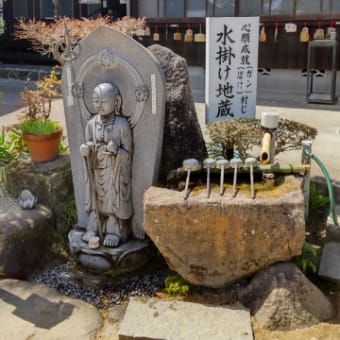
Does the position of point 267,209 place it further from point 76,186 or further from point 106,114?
point 76,186

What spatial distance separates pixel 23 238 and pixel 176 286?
4.81 feet

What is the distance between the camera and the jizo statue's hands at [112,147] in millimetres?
4113

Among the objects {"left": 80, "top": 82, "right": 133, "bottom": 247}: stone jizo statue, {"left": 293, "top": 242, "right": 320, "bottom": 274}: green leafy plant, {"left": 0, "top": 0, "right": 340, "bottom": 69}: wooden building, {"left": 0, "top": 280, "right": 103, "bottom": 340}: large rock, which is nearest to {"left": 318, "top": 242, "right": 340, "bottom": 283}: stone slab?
{"left": 293, "top": 242, "right": 320, "bottom": 274}: green leafy plant

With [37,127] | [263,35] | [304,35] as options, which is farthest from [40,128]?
[304,35]

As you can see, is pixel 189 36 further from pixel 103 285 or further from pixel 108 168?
pixel 103 285

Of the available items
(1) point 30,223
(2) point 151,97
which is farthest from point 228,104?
(1) point 30,223

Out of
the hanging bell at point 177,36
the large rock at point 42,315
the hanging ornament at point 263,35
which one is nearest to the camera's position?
the large rock at point 42,315

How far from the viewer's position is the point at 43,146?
5.07 meters

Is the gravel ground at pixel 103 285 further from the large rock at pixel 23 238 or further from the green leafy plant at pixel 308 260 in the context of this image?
the green leafy plant at pixel 308 260

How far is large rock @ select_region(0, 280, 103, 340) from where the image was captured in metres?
3.60

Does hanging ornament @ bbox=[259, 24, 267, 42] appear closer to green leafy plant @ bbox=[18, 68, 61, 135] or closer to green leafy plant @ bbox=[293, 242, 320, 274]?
green leafy plant @ bbox=[18, 68, 61, 135]

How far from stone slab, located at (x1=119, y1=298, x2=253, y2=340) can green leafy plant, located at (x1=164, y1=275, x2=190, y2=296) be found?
0.50 feet

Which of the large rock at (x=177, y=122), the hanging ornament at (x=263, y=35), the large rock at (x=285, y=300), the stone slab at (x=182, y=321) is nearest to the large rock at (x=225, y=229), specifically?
the large rock at (x=285, y=300)

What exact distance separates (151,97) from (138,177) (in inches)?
27.3
